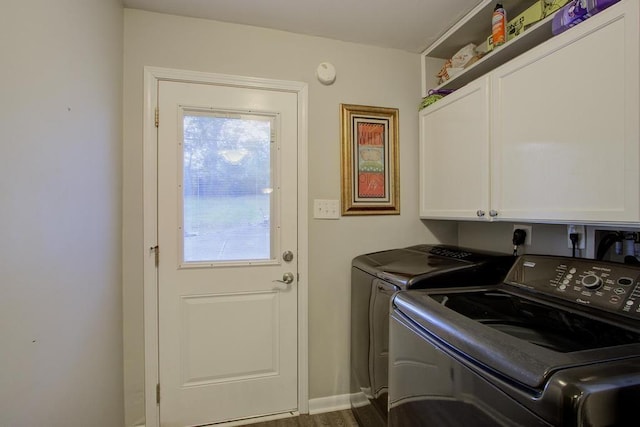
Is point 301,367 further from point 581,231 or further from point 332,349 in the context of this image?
point 581,231

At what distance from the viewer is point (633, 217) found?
90 centimetres

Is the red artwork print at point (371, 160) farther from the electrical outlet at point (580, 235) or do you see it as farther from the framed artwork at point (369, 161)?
the electrical outlet at point (580, 235)

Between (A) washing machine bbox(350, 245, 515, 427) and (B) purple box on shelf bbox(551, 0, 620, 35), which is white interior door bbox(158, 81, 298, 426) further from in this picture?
(B) purple box on shelf bbox(551, 0, 620, 35)

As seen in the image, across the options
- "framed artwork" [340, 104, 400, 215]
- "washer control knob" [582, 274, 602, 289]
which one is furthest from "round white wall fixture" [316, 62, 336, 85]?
"washer control knob" [582, 274, 602, 289]

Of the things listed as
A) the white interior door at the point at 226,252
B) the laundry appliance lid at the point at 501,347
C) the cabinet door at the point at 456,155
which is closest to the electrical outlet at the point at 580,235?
the cabinet door at the point at 456,155

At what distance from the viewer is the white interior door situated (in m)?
1.67

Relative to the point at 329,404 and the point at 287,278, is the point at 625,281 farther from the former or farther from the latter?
the point at 329,404

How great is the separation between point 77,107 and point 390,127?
64.2 inches

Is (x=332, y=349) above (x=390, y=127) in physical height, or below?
below

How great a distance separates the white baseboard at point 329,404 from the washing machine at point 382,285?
70 millimetres

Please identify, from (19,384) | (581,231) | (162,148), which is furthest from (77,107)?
(581,231)

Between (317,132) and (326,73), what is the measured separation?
0.36 m

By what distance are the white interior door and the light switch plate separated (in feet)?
0.44

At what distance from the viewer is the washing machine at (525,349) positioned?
58cm
